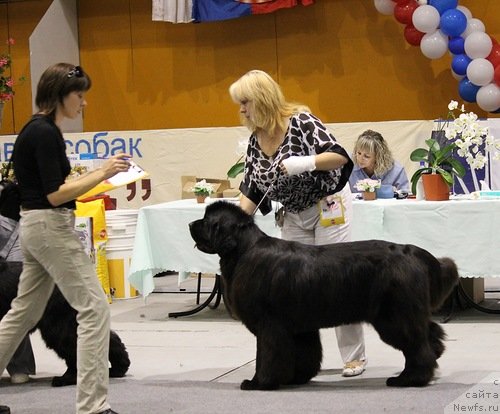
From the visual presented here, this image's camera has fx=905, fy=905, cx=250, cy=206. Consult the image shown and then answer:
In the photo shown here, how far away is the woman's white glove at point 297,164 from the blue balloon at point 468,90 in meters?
4.59

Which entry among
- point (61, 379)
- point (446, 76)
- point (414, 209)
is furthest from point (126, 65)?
point (61, 379)

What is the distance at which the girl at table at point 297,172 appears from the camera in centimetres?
436

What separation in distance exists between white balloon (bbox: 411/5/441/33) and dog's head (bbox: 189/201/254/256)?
15.2 ft

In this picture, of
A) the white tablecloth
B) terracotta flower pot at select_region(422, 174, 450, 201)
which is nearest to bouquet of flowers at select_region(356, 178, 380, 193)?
the white tablecloth

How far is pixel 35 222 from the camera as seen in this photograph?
3562mm

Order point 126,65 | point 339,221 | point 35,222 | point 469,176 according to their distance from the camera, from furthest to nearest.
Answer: point 126,65, point 469,176, point 339,221, point 35,222

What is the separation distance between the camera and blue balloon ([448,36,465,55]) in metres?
8.31

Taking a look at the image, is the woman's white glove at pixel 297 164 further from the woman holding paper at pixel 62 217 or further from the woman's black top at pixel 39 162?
the woman's black top at pixel 39 162

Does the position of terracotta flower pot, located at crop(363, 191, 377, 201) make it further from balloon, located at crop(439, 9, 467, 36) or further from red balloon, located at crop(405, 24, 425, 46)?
red balloon, located at crop(405, 24, 425, 46)

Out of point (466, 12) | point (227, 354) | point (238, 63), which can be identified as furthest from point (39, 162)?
point (238, 63)

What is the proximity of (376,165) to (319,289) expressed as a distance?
285 centimetres

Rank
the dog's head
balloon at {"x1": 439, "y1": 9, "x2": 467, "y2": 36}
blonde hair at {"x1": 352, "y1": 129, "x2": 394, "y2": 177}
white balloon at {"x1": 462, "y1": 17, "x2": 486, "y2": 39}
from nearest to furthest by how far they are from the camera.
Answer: the dog's head → blonde hair at {"x1": 352, "y1": 129, "x2": 394, "y2": 177} → balloon at {"x1": 439, "y1": 9, "x2": 467, "y2": 36} → white balloon at {"x1": 462, "y1": 17, "x2": 486, "y2": 39}

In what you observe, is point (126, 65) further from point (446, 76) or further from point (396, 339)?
point (396, 339)

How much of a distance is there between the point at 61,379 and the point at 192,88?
6.31 metres
